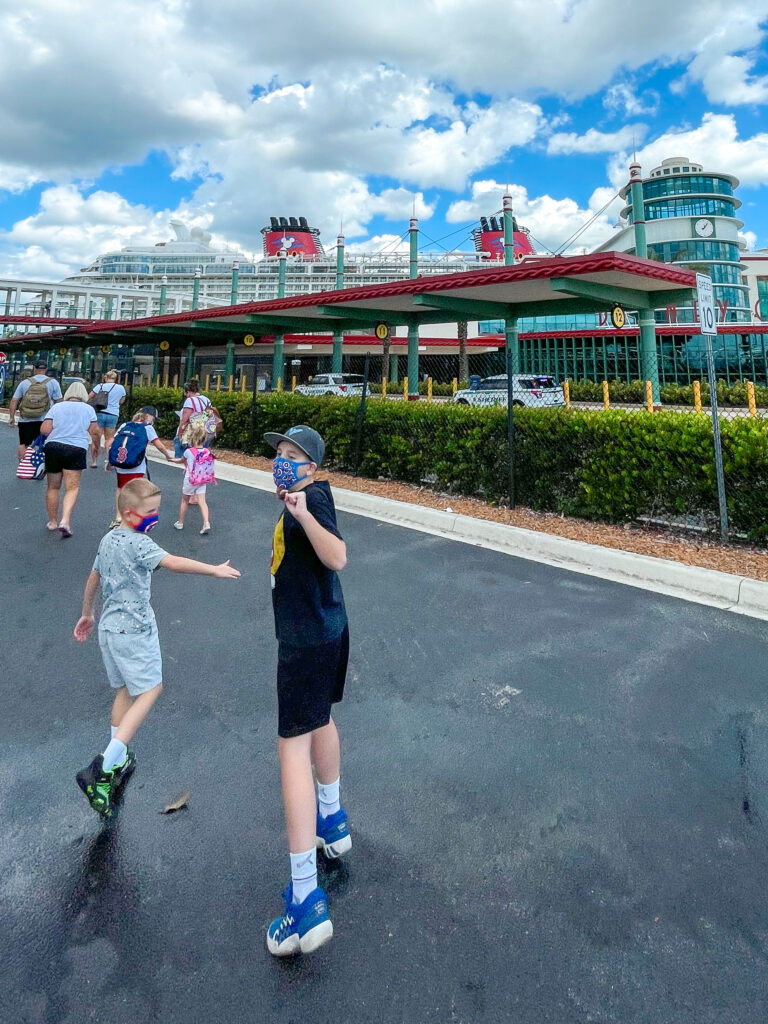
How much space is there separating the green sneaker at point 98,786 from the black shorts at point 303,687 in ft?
3.56

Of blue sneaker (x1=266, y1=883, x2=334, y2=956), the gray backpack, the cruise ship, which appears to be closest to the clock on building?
the cruise ship

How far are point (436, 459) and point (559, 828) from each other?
7.17 metres

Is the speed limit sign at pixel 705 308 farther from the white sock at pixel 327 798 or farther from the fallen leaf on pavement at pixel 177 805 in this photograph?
the fallen leaf on pavement at pixel 177 805

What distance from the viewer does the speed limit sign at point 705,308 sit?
629cm

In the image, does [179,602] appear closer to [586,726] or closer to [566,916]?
[586,726]

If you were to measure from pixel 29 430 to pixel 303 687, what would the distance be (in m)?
8.00

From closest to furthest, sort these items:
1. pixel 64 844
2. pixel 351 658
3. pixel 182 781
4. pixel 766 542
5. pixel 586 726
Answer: pixel 64 844 < pixel 182 781 < pixel 586 726 < pixel 351 658 < pixel 766 542

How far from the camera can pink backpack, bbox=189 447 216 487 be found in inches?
279

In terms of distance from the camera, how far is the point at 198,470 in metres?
7.14

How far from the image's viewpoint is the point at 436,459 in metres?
9.40

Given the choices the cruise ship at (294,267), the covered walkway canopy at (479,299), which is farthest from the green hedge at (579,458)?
the cruise ship at (294,267)

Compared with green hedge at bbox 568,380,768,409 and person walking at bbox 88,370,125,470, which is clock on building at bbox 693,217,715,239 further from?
person walking at bbox 88,370,125,470

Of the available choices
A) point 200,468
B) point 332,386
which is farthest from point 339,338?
point 200,468

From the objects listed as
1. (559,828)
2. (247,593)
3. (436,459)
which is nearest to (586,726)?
(559,828)
